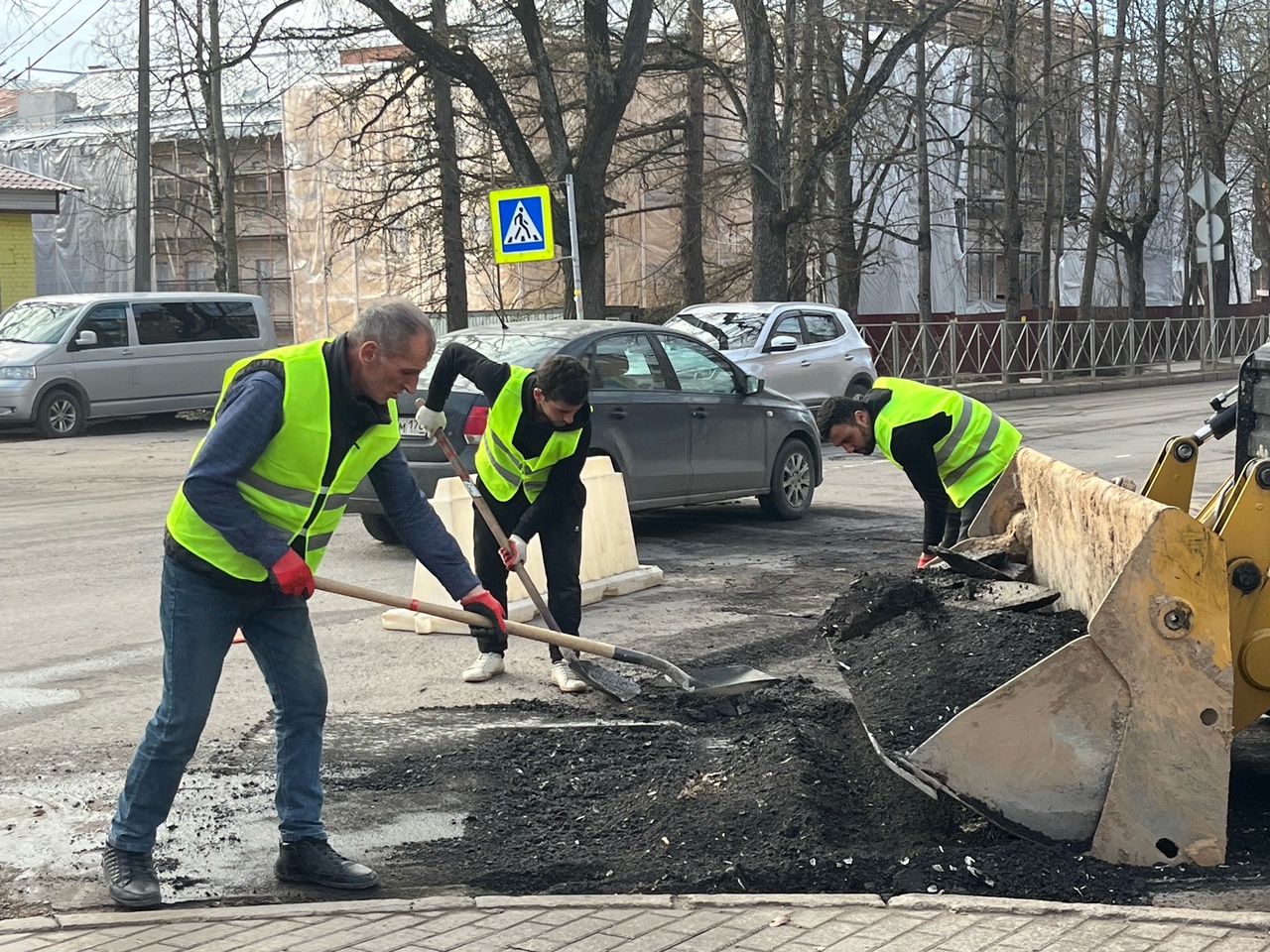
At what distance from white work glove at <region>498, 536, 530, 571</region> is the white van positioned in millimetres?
13710

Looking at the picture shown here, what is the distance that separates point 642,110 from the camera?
3600 centimetres

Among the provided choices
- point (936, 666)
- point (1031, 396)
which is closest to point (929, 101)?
point (1031, 396)

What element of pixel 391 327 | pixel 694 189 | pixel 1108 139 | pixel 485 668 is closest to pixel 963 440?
pixel 485 668

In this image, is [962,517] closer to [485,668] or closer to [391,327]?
[485,668]

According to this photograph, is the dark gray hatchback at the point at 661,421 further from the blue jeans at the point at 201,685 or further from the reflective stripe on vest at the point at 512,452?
the blue jeans at the point at 201,685

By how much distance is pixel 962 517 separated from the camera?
7102 millimetres

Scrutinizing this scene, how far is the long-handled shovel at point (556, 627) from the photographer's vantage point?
6.10m

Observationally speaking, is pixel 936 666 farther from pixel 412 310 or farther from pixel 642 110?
pixel 642 110

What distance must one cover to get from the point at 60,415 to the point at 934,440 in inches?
582

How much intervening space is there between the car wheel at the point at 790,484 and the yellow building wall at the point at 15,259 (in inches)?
787

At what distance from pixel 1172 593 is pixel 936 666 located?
1.38 m

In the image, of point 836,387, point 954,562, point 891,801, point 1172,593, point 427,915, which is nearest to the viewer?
point 427,915

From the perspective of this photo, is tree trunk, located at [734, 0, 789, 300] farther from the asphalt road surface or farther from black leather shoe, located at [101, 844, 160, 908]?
black leather shoe, located at [101, 844, 160, 908]

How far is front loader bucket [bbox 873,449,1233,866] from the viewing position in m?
4.05
